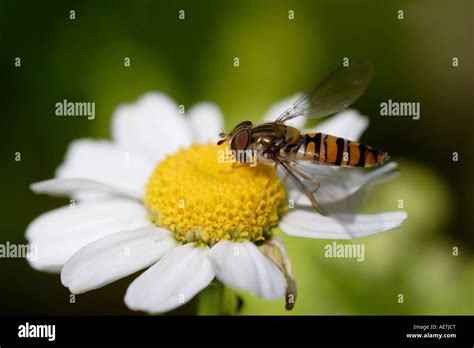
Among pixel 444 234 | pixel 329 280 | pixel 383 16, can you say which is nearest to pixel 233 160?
pixel 329 280

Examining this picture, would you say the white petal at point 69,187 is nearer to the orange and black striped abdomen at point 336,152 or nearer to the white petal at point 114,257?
the white petal at point 114,257

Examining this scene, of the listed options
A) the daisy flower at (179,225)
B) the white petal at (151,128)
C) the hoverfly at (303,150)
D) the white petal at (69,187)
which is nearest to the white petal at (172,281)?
the daisy flower at (179,225)

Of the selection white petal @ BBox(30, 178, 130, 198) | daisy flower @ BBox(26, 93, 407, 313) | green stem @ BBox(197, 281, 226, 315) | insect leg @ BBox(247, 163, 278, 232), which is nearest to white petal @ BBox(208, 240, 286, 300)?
daisy flower @ BBox(26, 93, 407, 313)

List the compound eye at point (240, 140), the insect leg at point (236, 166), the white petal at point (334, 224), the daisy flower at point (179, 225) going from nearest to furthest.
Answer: the daisy flower at point (179, 225), the white petal at point (334, 224), the compound eye at point (240, 140), the insect leg at point (236, 166)

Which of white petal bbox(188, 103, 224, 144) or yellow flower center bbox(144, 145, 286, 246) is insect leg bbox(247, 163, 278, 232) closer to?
yellow flower center bbox(144, 145, 286, 246)

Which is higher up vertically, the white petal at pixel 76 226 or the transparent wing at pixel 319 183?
the transparent wing at pixel 319 183

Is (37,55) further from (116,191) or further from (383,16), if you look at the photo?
(383,16)

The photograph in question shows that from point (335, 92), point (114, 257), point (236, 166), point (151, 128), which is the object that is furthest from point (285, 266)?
point (151, 128)
